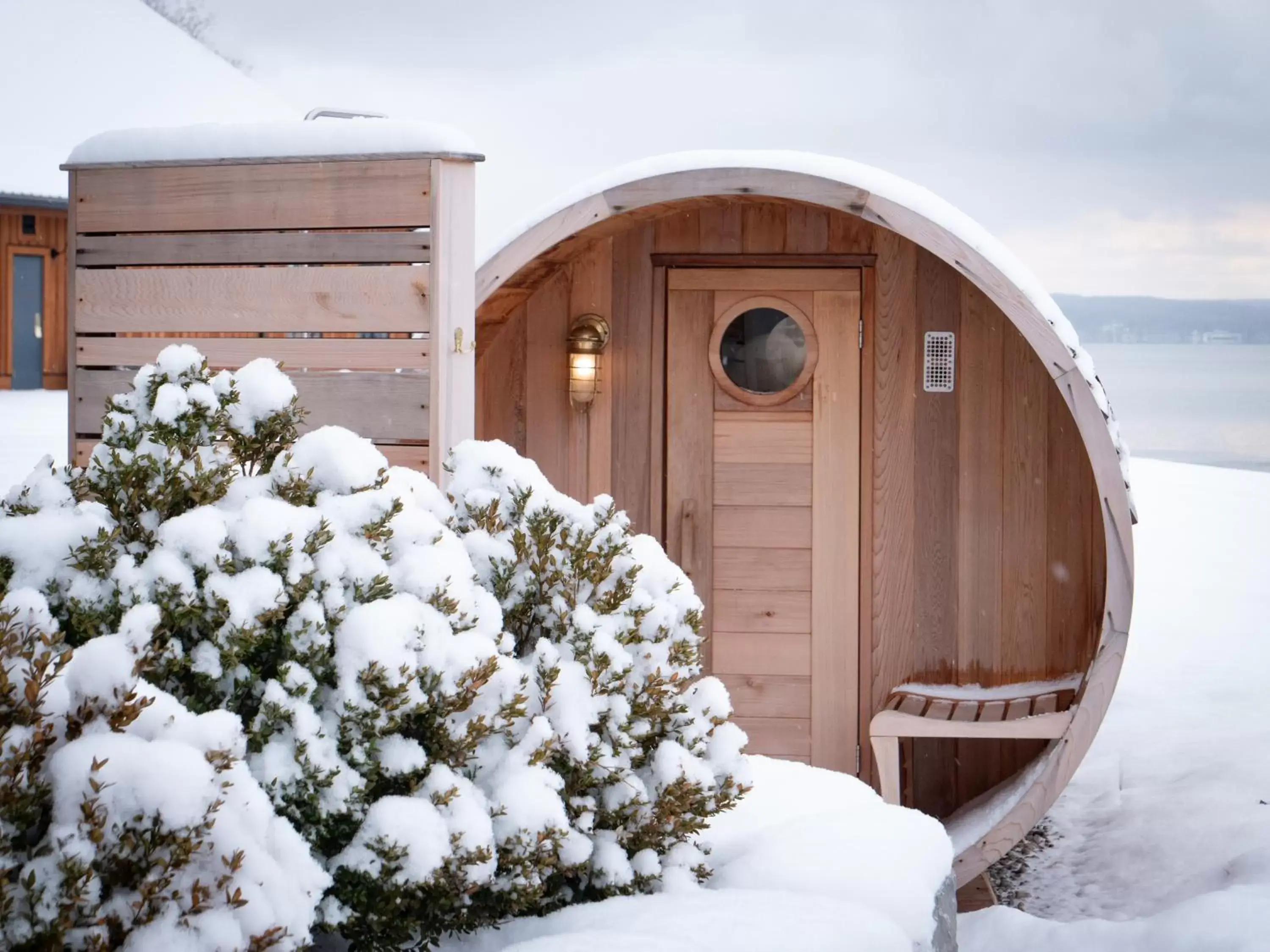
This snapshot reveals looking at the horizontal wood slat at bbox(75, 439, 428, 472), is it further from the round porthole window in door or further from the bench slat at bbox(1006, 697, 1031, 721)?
the bench slat at bbox(1006, 697, 1031, 721)

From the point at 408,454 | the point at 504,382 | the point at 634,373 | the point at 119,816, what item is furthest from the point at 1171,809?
the point at 119,816

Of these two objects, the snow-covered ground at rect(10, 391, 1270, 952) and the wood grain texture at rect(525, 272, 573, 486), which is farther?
the wood grain texture at rect(525, 272, 573, 486)

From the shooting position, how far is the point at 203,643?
6.10 feet

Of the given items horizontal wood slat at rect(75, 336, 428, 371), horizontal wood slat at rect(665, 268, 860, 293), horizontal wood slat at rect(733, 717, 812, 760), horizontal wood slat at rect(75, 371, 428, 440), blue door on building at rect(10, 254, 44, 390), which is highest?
blue door on building at rect(10, 254, 44, 390)

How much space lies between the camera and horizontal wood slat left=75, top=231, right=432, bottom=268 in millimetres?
3594

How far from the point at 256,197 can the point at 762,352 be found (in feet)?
8.51

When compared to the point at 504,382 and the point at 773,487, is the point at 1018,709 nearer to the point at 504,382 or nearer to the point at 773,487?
the point at 773,487

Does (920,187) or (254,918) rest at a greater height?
(920,187)

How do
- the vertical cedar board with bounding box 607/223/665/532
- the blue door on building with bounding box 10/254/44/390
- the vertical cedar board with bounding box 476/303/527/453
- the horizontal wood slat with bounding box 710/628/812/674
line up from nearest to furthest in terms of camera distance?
the horizontal wood slat with bounding box 710/628/812/674 < the vertical cedar board with bounding box 607/223/665/532 < the vertical cedar board with bounding box 476/303/527/453 < the blue door on building with bounding box 10/254/44/390

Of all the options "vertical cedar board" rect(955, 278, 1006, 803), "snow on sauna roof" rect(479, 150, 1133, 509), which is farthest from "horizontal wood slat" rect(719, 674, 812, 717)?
"snow on sauna roof" rect(479, 150, 1133, 509)

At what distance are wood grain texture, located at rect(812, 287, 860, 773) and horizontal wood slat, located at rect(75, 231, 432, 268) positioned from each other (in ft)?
8.13

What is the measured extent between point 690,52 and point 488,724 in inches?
1578

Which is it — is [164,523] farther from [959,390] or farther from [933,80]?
[933,80]

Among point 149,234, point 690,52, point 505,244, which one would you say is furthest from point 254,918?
point 690,52
